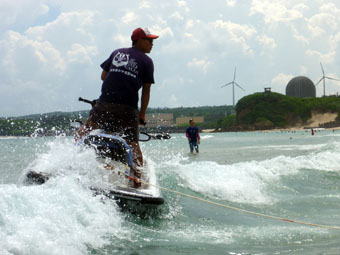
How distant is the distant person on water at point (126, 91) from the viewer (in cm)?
524

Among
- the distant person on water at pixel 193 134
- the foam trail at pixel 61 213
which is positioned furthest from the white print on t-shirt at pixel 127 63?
the distant person on water at pixel 193 134

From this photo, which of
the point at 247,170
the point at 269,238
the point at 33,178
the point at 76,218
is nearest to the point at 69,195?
the point at 76,218

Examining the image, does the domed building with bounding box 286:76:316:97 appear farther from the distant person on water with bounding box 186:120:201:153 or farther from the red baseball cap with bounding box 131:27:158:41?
the red baseball cap with bounding box 131:27:158:41

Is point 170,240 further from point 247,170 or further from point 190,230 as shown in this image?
point 247,170

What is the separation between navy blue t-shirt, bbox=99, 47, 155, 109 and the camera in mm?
5234

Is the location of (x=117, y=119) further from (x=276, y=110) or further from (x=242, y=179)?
(x=276, y=110)

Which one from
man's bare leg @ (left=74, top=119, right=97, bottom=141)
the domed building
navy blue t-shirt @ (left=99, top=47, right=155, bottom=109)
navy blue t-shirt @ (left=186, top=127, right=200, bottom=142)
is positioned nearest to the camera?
navy blue t-shirt @ (left=99, top=47, right=155, bottom=109)

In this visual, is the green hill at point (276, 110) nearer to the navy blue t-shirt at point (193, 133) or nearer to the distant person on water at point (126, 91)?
the navy blue t-shirt at point (193, 133)

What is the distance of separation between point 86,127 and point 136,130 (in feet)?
2.04

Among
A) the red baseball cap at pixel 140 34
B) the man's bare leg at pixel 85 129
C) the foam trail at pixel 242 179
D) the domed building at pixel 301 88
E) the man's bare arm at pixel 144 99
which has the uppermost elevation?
the domed building at pixel 301 88

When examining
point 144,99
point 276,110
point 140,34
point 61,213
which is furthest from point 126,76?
point 276,110

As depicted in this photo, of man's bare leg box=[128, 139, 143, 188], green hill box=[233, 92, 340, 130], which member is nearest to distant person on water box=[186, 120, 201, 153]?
man's bare leg box=[128, 139, 143, 188]

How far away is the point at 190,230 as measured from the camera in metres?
4.93

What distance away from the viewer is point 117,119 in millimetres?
5285
